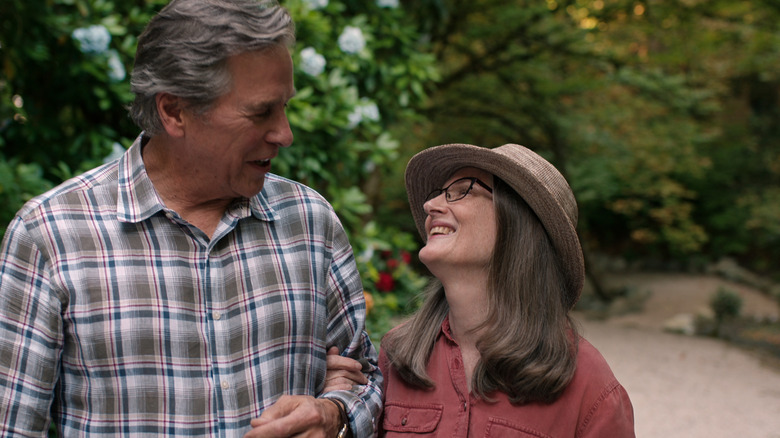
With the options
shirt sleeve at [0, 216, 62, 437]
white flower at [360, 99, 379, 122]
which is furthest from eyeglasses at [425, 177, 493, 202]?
white flower at [360, 99, 379, 122]

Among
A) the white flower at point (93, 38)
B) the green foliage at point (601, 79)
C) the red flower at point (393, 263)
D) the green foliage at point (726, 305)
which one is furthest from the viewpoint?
the green foliage at point (726, 305)

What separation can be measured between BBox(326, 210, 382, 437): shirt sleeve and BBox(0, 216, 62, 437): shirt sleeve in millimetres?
612

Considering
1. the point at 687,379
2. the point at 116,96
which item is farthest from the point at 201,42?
the point at 687,379

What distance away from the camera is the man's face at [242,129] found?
1457 millimetres

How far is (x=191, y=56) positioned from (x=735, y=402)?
286 inches

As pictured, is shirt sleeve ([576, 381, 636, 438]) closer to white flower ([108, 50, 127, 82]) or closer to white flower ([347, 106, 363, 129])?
white flower ([347, 106, 363, 129])

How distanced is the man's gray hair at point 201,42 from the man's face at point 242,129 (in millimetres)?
22

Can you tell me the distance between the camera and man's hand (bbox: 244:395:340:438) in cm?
147

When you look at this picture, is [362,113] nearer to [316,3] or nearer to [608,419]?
[316,3]

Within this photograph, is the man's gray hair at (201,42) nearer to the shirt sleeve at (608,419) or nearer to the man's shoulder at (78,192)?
the man's shoulder at (78,192)

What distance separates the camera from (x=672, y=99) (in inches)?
336

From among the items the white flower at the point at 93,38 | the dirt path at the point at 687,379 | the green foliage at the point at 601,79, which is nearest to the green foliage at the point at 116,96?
the white flower at the point at 93,38

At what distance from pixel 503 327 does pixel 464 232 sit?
0.80 feet

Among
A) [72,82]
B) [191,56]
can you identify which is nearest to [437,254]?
[191,56]
